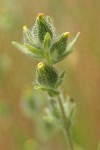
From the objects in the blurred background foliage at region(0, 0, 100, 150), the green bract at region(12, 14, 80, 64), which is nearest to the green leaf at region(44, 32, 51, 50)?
the green bract at region(12, 14, 80, 64)

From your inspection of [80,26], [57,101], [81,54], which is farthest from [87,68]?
[57,101]

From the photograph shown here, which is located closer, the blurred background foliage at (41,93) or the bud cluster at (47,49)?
the bud cluster at (47,49)

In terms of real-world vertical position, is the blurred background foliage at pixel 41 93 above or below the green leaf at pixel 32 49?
above

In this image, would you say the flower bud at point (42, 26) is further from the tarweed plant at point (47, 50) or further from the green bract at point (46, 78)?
the green bract at point (46, 78)

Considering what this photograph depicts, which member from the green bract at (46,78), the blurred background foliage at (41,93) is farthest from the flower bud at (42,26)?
the blurred background foliage at (41,93)

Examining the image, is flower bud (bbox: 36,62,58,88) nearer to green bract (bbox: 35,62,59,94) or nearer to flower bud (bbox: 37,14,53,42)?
green bract (bbox: 35,62,59,94)

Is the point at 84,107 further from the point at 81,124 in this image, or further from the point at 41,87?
the point at 41,87
